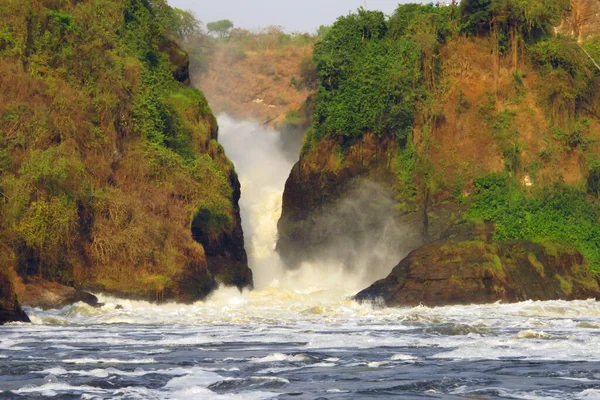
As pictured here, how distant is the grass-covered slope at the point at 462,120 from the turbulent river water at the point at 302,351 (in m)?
11.7

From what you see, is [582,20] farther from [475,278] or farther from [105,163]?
[105,163]

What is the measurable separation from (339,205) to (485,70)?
9.63 metres

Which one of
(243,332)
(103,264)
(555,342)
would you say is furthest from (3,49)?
(555,342)

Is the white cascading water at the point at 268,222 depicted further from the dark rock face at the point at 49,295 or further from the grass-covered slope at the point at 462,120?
the dark rock face at the point at 49,295

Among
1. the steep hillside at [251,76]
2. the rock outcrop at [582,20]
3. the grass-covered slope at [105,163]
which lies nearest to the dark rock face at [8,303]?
the grass-covered slope at [105,163]

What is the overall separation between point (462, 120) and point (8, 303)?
29.9 meters

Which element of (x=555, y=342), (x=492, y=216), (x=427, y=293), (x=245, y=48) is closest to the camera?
(x=555, y=342)

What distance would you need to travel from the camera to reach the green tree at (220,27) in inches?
4714

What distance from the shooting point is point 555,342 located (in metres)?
Answer: 28.3

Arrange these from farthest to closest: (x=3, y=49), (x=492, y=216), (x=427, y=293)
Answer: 1. (x=492, y=216)
2. (x=3, y=49)
3. (x=427, y=293)

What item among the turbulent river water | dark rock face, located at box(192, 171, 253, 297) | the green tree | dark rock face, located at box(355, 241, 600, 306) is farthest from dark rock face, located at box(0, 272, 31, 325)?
the green tree

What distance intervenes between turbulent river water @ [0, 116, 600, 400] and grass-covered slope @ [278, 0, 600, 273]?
1171cm

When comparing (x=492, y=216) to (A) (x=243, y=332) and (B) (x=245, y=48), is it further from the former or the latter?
(B) (x=245, y=48)

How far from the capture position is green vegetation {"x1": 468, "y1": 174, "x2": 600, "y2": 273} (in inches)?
2077
